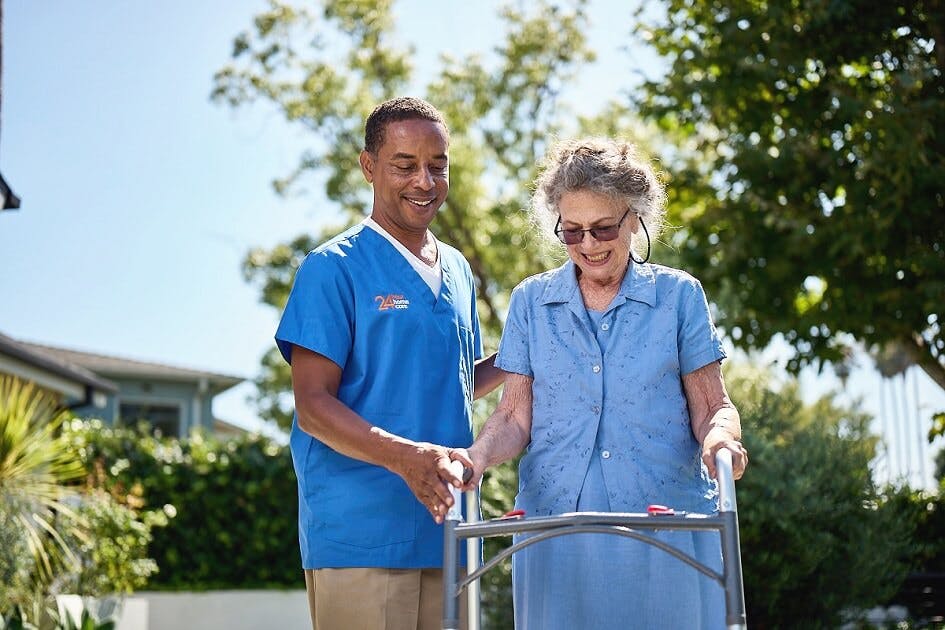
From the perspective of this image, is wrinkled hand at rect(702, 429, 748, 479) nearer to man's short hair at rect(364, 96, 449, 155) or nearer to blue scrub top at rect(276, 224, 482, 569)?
blue scrub top at rect(276, 224, 482, 569)

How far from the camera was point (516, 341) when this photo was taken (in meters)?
3.24

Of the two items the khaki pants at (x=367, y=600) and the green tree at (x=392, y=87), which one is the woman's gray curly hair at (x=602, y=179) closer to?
the khaki pants at (x=367, y=600)

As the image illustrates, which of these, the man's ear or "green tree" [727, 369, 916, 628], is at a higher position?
the man's ear

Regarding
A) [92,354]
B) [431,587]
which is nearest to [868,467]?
[431,587]

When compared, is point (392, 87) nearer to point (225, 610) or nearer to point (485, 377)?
point (225, 610)

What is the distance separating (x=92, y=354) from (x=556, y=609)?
22.5m

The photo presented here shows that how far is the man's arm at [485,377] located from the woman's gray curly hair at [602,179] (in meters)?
0.63

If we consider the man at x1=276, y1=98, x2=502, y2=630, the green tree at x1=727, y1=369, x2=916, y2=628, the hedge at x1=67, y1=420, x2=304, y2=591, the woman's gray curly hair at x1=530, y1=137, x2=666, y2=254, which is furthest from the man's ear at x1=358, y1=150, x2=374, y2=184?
the hedge at x1=67, y1=420, x2=304, y2=591

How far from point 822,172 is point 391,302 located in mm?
7031

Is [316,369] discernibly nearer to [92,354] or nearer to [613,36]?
[613,36]

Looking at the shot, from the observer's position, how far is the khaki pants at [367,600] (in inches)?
123

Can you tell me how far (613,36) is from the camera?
11.4 m

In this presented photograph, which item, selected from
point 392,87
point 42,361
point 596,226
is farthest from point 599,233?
point 392,87

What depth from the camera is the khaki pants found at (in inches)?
123
